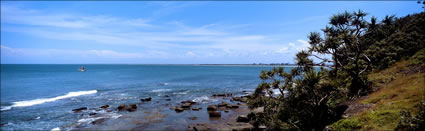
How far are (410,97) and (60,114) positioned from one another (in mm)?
31772

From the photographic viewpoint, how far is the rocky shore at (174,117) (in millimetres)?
19781

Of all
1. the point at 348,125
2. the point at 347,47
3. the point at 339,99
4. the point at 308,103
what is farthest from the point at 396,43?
the point at 348,125

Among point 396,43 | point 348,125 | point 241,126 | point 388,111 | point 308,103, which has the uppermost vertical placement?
point 396,43

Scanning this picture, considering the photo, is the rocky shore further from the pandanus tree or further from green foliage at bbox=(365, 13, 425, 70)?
green foliage at bbox=(365, 13, 425, 70)

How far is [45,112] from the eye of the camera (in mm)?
26500

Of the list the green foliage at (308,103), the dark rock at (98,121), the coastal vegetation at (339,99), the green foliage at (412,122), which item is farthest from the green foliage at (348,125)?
the dark rock at (98,121)

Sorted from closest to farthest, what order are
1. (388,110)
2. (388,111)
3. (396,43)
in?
1. (388,111)
2. (388,110)
3. (396,43)

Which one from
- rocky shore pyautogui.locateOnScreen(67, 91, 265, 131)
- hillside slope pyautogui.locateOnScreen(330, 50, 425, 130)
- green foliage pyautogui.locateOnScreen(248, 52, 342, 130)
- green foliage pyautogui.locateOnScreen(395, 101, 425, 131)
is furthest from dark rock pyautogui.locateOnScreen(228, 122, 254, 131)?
green foliage pyautogui.locateOnScreen(395, 101, 425, 131)

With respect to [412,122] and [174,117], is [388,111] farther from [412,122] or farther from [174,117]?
[174,117]

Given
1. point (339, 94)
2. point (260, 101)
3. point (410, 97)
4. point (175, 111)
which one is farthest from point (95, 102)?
point (410, 97)

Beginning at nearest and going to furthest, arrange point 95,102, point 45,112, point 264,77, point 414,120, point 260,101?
point 414,120 < point 264,77 < point 260,101 < point 45,112 < point 95,102

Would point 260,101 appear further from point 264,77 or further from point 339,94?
point 339,94

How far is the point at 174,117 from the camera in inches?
937

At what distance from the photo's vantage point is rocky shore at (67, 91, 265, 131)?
64.9 ft
